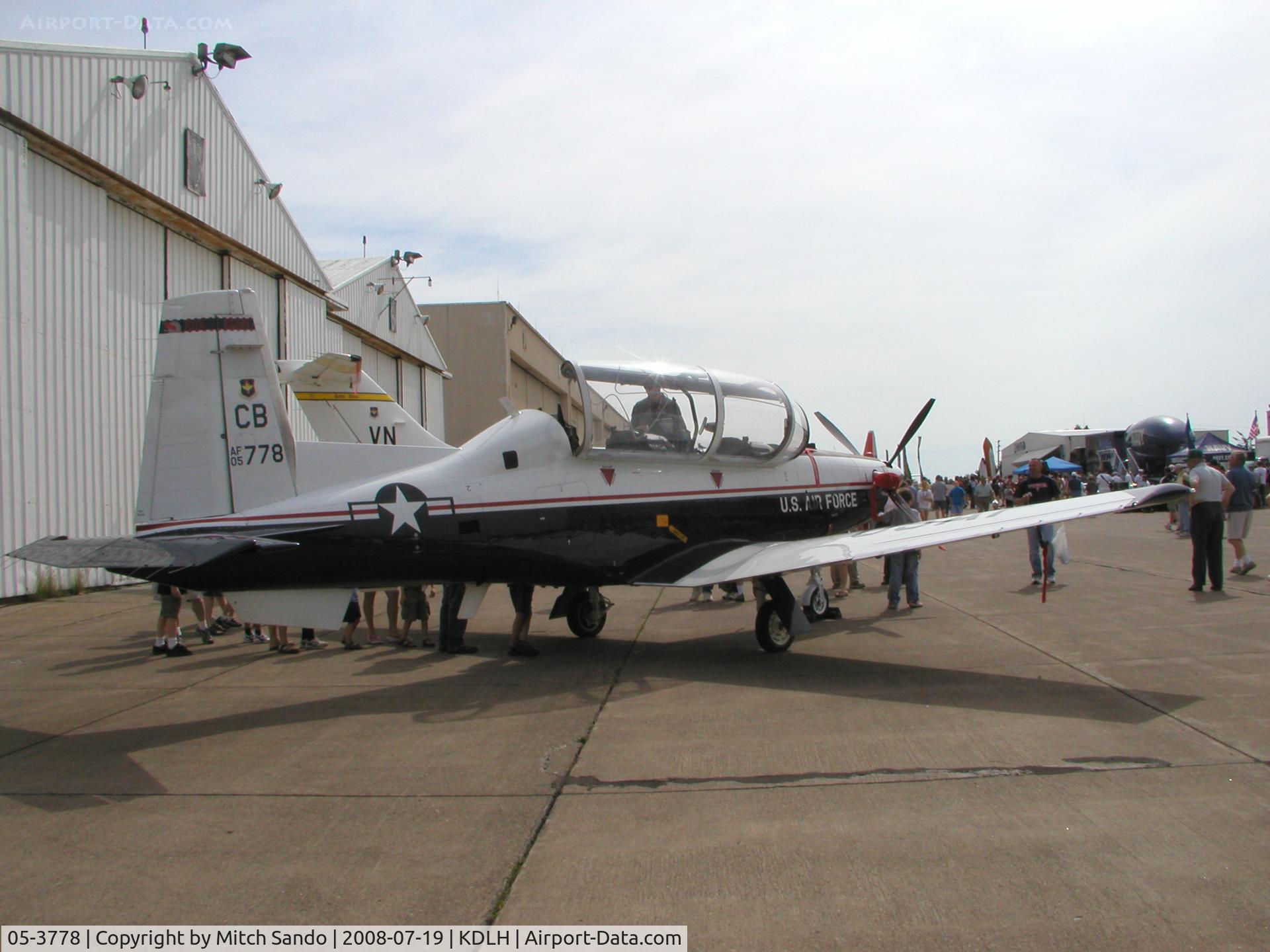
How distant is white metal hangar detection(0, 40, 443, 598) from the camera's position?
1309 cm

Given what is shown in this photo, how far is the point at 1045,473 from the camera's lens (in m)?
13.6

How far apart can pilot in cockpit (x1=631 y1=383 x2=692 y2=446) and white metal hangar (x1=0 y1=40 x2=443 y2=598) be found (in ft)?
33.2

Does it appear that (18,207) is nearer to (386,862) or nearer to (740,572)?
(740,572)

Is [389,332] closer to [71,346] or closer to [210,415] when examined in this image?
[71,346]

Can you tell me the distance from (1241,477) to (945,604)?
505 cm

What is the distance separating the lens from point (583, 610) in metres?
9.55

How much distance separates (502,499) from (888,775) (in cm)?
418

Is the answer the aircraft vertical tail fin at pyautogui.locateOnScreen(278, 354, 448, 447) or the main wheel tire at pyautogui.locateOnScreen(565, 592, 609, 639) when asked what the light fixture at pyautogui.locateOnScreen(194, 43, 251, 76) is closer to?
the aircraft vertical tail fin at pyautogui.locateOnScreen(278, 354, 448, 447)

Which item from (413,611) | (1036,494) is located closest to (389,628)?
(413,611)

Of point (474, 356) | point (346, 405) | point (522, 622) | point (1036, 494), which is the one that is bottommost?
point (522, 622)

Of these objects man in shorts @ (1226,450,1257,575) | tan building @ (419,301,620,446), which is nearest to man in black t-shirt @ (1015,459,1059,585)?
man in shorts @ (1226,450,1257,575)

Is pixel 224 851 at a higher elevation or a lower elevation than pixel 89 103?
lower

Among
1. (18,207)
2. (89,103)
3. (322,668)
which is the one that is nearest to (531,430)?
(322,668)

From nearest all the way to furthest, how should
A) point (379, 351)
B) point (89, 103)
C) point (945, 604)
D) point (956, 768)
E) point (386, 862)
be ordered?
point (386, 862) → point (956, 768) → point (945, 604) → point (89, 103) → point (379, 351)
